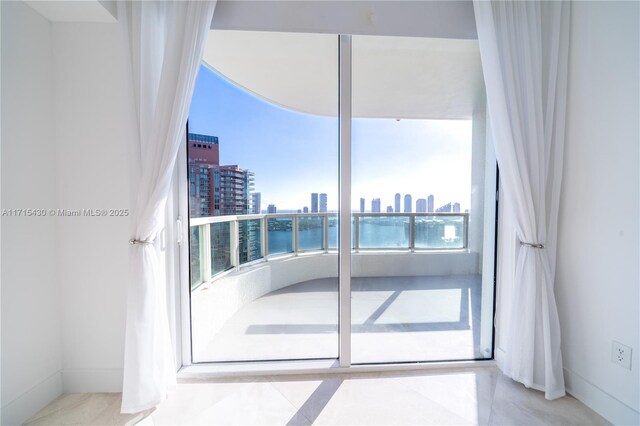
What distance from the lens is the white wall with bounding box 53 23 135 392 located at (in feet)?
4.99

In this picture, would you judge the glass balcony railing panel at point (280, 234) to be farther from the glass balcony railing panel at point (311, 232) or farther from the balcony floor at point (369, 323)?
the balcony floor at point (369, 323)

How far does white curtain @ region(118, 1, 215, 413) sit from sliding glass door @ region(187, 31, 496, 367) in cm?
33

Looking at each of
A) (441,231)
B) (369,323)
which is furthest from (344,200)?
(369,323)

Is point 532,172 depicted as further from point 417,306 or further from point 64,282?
point 64,282

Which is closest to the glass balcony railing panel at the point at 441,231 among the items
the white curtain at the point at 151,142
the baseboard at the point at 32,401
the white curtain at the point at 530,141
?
the white curtain at the point at 530,141

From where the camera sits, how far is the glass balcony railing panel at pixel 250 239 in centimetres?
193

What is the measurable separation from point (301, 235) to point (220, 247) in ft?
2.12

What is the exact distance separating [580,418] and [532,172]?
140cm

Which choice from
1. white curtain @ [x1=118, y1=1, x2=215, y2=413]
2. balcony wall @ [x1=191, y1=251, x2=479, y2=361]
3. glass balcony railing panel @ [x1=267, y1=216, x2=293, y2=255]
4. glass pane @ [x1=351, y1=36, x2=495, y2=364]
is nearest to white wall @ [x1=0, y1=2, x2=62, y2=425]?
white curtain @ [x1=118, y1=1, x2=215, y2=413]

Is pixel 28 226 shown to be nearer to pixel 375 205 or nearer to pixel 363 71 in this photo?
pixel 375 205

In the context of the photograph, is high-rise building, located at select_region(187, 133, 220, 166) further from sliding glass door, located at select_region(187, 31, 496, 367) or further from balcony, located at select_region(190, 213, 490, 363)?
balcony, located at select_region(190, 213, 490, 363)

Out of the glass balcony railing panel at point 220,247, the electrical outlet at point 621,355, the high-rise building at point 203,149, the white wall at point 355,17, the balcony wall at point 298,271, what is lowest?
the electrical outlet at point 621,355

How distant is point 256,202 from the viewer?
1.89m

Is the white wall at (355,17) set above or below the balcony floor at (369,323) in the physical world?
above
